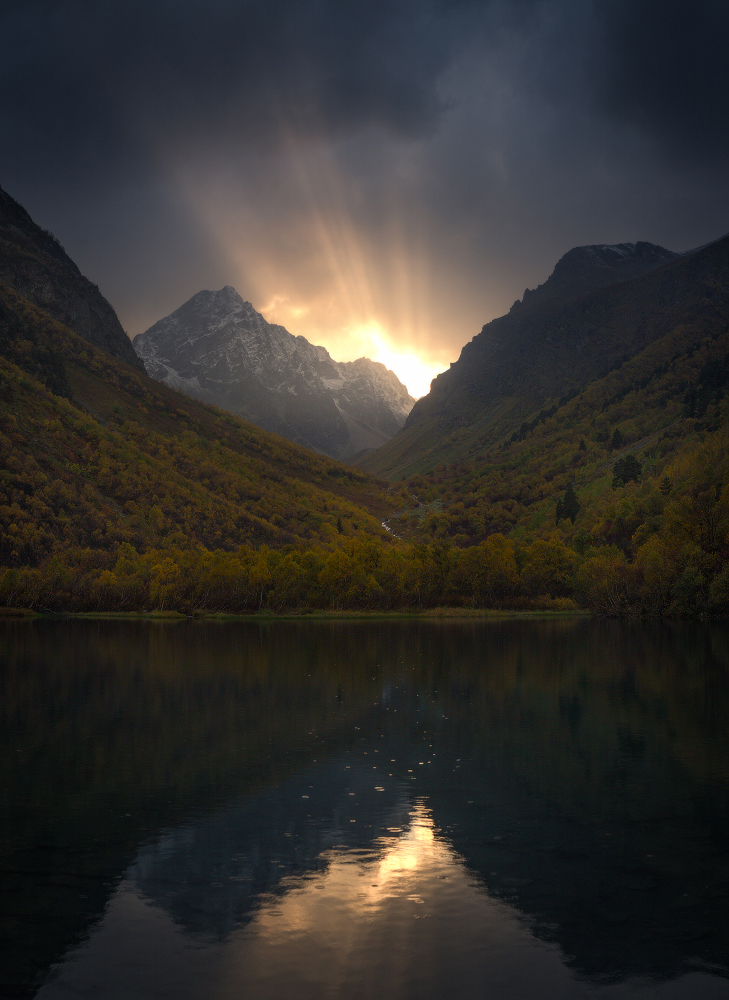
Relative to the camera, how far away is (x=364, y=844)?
758 inches

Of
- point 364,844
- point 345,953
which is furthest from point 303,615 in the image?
point 345,953

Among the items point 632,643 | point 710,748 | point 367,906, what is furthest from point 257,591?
point 367,906

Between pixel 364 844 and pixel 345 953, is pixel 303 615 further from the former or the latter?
pixel 345 953

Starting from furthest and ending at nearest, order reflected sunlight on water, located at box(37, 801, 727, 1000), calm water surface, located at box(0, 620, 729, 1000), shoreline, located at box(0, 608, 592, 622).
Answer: shoreline, located at box(0, 608, 592, 622)
calm water surface, located at box(0, 620, 729, 1000)
reflected sunlight on water, located at box(37, 801, 727, 1000)

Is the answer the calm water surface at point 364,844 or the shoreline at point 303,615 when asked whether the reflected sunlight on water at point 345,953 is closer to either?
the calm water surface at point 364,844

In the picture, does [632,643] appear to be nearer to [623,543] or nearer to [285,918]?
[285,918]

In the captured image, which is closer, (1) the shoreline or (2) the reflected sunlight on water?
(2) the reflected sunlight on water

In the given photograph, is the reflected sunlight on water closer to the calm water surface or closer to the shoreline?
the calm water surface

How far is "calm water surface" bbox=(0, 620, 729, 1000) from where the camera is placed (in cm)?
1295

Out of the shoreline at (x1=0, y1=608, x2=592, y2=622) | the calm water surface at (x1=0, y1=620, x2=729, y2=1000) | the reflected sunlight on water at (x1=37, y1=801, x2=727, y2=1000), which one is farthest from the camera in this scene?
the shoreline at (x1=0, y1=608, x2=592, y2=622)

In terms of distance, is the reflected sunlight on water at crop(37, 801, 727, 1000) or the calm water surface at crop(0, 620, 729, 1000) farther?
the calm water surface at crop(0, 620, 729, 1000)

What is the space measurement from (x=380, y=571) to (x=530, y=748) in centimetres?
12921

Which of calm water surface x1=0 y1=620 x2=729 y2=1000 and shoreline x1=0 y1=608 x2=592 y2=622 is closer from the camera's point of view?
calm water surface x1=0 y1=620 x2=729 y2=1000

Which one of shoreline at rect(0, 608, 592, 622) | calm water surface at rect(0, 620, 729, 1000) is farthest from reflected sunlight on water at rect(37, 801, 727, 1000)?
shoreline at rect(0, 608, 592, 622)
